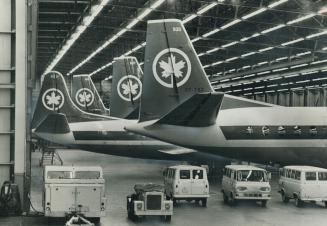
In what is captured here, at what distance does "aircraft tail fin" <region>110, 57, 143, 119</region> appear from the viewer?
148 ft

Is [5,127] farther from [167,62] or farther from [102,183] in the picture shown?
[167,62]

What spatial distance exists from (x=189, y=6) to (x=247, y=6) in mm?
5331

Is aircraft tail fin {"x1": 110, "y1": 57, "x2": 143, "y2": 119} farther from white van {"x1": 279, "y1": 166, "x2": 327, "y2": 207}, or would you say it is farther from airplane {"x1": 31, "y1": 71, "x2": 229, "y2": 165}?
white van {"x1": 279, "y1": 166, "x2": 327, "y2": 207}

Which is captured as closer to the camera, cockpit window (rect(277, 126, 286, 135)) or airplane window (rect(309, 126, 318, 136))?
cockpit window (rect(277, 126, 286, 135))

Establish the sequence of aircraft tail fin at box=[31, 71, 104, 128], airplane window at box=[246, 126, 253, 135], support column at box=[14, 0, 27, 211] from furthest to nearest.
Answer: aircraft tail fin at box=[31, 71, 104, 128] < airplane window at box=[246, 126, 253, 135] < support column at box=[14, 0, 27, 211]

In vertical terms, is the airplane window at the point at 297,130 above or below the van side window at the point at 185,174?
above

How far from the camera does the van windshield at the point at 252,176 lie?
85.7 ft

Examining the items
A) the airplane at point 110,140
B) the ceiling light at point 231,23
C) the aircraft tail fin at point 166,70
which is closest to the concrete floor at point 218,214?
the aircraft tail fin at point 166,70

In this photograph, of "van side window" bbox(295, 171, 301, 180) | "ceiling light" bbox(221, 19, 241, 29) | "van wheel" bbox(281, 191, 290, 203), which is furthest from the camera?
"ceiling light" bbox(221, 19, 241, 29)

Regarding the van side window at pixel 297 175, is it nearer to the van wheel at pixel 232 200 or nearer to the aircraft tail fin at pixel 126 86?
the van wheel at pixel 232 200

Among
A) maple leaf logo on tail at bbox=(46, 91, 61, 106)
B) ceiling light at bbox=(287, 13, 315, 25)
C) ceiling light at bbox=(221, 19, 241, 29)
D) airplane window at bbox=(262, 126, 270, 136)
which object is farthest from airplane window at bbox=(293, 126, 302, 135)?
maple leaf logo on tail at bbox=(46, 91, 61, 106)

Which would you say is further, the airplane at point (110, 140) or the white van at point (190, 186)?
the airplane at point (110, 140)

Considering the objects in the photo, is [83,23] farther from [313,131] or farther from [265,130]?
[313,131]

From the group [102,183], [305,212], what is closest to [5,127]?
[102,183]
